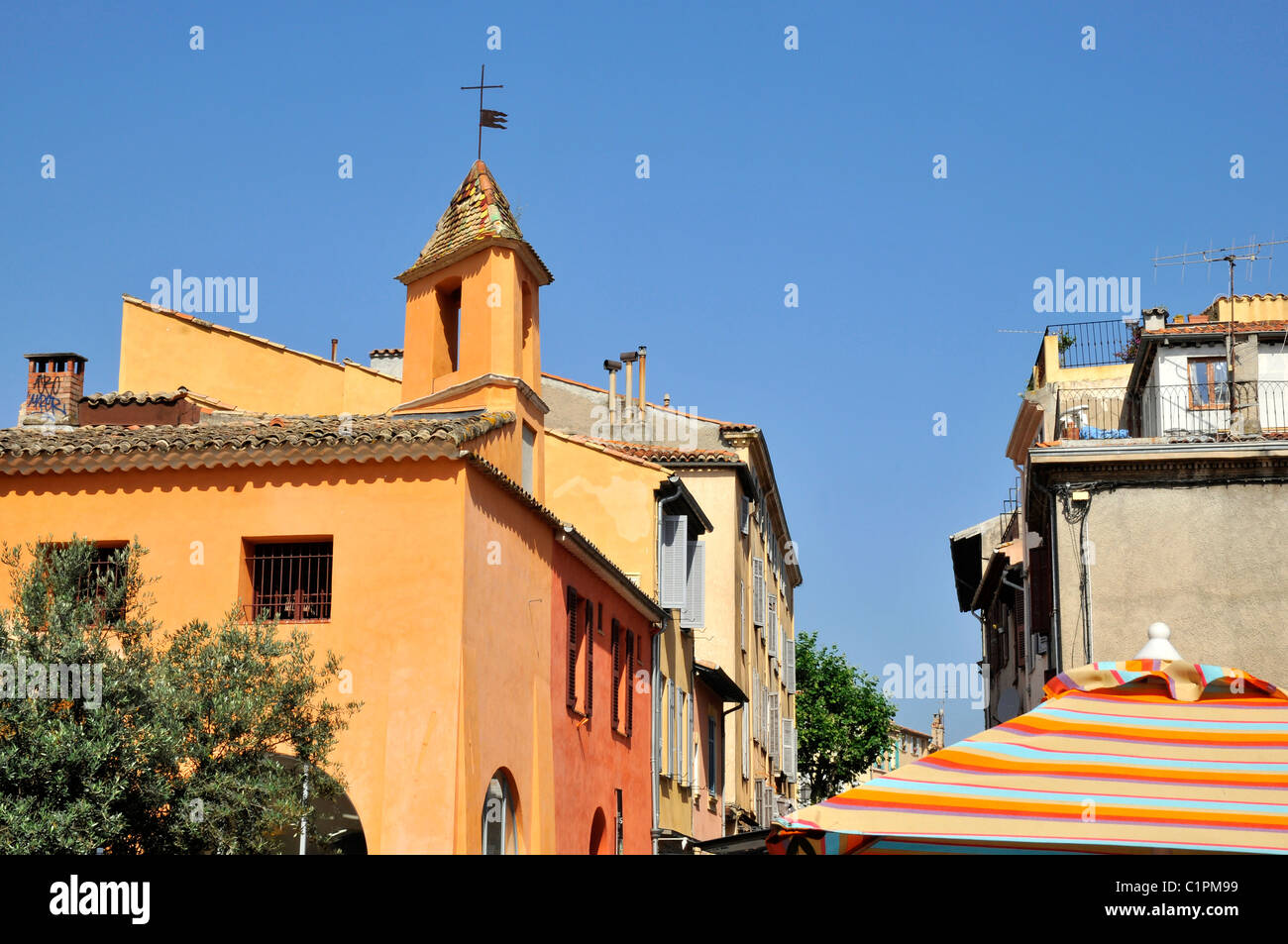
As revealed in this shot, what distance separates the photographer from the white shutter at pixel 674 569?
26.5 metres

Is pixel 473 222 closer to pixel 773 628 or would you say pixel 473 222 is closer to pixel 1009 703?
pixel 1009 703

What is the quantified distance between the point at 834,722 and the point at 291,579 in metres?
42.6

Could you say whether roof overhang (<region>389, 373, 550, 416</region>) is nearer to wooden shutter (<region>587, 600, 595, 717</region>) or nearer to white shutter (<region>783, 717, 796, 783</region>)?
wooden shutter (<region>587, 600, 595, 717</region>)

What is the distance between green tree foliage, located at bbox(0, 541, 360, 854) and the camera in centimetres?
1138

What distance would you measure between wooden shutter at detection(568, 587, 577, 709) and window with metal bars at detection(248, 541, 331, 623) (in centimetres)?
508

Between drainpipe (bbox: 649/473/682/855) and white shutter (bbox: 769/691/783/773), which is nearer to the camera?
drainpipe (bbox: 649/473/682/855)

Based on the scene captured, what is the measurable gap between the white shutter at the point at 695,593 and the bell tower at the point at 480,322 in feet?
24.9

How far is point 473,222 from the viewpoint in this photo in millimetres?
20375

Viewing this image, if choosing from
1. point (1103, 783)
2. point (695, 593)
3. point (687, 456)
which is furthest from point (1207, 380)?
point (1103, 783)

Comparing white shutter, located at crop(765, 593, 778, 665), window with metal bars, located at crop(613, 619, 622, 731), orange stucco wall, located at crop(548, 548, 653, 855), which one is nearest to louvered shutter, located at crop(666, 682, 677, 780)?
orange stucco wall, located at crop(548, 548, 653, 855)

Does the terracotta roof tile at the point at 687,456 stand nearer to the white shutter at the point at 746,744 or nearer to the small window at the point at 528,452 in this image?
the white shutter at the point at 746,744
